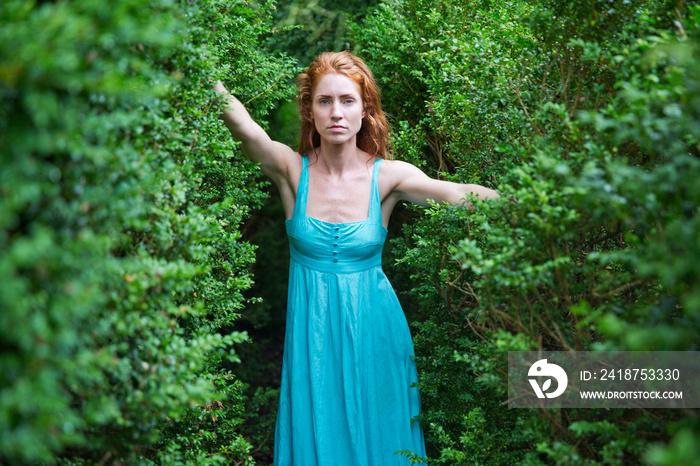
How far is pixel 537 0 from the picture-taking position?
7.82 ft

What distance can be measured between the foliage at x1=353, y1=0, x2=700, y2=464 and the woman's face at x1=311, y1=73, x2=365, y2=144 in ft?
1.60

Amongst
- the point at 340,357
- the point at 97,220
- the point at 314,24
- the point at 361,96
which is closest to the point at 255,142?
the point at 361,96

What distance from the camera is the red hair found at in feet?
8.77

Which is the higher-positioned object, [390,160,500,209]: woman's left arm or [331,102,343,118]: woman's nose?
[331,102,343,118]: woman's nose

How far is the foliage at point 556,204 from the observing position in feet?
4.55

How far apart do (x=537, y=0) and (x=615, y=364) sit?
1.51 m

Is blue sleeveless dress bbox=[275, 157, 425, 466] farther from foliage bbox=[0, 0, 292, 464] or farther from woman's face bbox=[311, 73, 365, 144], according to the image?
foliage bbox=[0, 0, 292, 464]

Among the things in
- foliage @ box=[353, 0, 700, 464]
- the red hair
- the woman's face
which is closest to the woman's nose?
the woman's face

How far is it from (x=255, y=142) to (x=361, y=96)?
57 cm

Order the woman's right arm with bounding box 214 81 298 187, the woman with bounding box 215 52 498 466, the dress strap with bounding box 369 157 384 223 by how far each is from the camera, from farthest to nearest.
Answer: the dress strap with bounding box 369 157 384 223 < the woman with bounding box 215 52 498 466 < the woman's right arm with bounding box 214 81 298 187

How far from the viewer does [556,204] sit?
6.05 feet

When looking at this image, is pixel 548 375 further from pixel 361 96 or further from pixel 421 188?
pixel 361 96

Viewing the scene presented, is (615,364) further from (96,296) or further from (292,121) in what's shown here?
(292,121)

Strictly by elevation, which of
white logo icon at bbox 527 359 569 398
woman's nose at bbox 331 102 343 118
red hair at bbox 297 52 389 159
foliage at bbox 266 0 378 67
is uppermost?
foliage at bbox 266 0 378 67
